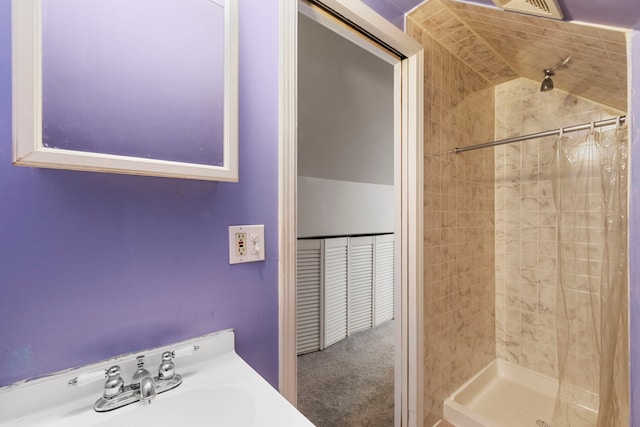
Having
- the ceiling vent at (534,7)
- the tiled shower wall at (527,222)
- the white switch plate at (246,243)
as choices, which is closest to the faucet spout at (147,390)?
the white switch plate at (246,243)

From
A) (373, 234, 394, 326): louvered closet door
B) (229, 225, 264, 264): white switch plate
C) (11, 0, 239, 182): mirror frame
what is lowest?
(373, 234, 394, 326): louvered closet door

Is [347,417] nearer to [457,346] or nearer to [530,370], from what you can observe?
[457,346]

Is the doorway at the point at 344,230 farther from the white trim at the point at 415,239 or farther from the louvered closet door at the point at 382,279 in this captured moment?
the white trim at the point at 415,239

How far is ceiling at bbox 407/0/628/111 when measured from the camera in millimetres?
1205

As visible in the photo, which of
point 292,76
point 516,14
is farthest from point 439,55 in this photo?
point 292,76

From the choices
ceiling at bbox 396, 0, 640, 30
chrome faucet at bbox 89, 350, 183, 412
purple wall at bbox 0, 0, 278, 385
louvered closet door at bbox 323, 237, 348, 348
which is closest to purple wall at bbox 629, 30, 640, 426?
ceiling at bbox 396, 0, 640, 30

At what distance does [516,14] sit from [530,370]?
2343 millimetres

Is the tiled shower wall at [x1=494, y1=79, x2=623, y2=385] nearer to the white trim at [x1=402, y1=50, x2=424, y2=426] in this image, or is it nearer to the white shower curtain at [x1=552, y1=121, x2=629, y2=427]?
the white shower curtain at [x1=552, y1=121, x2=629, y2=427]

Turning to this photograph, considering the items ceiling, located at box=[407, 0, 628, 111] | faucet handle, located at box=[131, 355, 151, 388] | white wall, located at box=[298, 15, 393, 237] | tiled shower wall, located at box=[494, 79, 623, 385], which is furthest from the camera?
tiled shower wall, located at box=[494, 79, 623, 385]

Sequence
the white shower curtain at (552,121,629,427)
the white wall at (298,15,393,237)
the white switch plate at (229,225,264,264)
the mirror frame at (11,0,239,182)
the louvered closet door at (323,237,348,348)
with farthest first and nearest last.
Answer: the louvered closet door at (323,237,348,348), the white wall at (298,15,393,237), the white shower curtain at (552,121,629,427), the white switch plate at (229,225,264,264), the mirror frame at (11,0,239,182)

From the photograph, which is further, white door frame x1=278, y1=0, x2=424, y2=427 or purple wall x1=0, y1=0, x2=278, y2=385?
white door frame x1=278, y1=0, x2=424, y2=427

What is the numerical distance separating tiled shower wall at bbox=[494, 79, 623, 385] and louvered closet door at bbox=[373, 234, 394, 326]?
127 centimetres

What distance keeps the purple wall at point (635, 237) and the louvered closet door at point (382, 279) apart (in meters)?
2.29

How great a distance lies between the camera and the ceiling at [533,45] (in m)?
1.21
